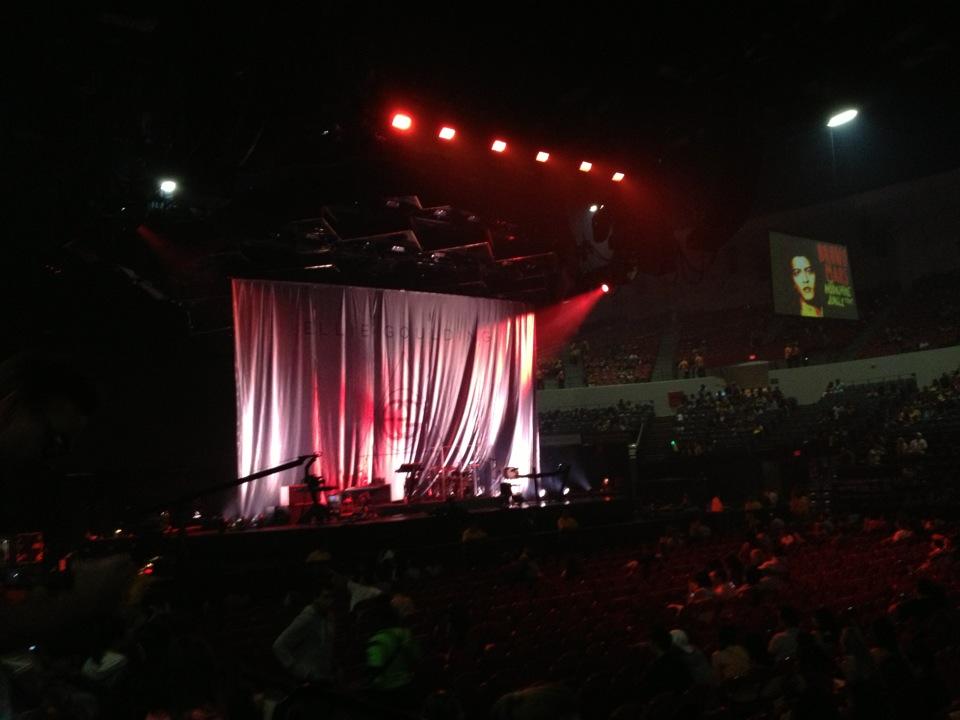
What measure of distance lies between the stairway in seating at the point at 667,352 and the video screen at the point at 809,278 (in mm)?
13779

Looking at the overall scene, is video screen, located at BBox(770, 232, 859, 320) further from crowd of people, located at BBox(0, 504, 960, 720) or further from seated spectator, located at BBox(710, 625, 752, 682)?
seated spectator, located at BBox(710, 625, 752, 682)

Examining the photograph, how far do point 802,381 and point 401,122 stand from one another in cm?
2415

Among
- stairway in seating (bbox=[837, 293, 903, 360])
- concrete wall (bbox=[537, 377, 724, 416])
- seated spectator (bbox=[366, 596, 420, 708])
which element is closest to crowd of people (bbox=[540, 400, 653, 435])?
concrete wall (bbox=[537, 377, 724, 416])

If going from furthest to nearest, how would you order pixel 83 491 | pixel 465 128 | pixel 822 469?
1. pixel 822 469
2. pixel 83 491
3. pixel 465 128

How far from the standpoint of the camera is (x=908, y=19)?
762 centimetres

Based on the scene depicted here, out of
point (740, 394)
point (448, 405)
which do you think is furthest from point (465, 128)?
point (740, 394)

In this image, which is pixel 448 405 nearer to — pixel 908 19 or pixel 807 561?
pixel 807 561

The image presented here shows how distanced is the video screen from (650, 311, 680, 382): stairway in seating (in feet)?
45.2

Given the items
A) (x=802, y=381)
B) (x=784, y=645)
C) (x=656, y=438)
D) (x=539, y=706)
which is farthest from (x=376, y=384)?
(x=802, y=381)

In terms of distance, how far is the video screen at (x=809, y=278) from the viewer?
59.8 feet

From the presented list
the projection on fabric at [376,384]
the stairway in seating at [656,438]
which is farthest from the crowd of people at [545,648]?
the stairway in seating at [656,438]

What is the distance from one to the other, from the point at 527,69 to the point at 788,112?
10.4 feet

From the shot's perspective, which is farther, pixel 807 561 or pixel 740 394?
pixel 740 394

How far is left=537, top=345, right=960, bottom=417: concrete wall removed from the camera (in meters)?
26.1
